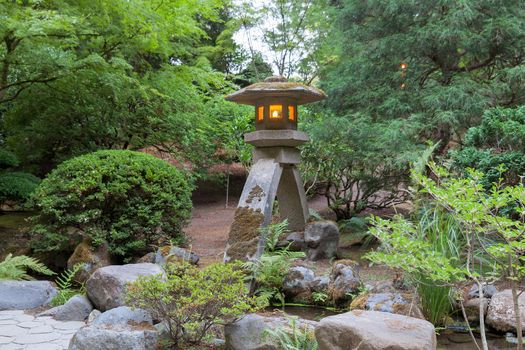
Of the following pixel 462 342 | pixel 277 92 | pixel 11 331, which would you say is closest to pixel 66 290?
pixel 11 331

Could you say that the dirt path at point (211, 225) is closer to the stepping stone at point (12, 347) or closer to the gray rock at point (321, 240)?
the gray rock at point (321, 240)

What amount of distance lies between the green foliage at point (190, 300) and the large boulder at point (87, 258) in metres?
2.29

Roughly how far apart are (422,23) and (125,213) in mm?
5861

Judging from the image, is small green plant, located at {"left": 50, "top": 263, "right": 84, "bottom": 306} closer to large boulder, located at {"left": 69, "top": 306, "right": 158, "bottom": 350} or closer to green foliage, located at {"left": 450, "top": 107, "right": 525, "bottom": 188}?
large boulder, located at {"left": 69, "top": 306, "right": 158, "bottom": 350}

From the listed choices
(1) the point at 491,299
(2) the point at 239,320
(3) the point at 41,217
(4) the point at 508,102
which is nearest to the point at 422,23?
(4) the point at 508,102

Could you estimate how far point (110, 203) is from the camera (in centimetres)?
608

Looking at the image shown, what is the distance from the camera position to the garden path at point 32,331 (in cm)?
354

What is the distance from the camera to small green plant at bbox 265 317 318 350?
10.8 feet

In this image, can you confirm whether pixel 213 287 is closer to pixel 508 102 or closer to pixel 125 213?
pixel 125 213

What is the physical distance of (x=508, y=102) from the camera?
7.18 metres

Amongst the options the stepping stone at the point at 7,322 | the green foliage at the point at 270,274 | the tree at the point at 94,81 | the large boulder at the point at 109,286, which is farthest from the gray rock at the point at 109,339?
the tree at the point at 94,81

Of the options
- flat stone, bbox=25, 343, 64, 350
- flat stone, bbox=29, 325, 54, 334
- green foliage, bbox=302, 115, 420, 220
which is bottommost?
flat stone, bbox=29, 325, 54, 334

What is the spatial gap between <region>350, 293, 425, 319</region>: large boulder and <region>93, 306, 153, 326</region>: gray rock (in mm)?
2078

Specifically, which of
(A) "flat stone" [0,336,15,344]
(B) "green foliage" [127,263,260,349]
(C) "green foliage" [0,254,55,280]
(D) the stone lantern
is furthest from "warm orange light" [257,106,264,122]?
(A) "flat stone" [0,336,15,344]
